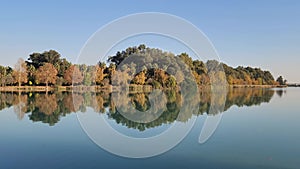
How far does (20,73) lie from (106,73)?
12326 mm

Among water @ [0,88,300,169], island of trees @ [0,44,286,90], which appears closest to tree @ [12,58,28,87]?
island of trees @ [0,44,286,90]

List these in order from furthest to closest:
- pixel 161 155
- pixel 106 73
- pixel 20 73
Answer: pixel 20 73 → pixel 106 73 → pixel 161 155

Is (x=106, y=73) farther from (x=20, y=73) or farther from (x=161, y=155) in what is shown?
(x=161, y=155)

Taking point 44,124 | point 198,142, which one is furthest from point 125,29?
point 44,124

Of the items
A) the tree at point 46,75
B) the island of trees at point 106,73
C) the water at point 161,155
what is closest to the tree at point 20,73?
the island of trees at point 106,73

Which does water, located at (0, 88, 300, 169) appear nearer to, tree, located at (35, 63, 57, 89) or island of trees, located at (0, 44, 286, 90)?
island of trees, located at (0, 44, 286, 90)

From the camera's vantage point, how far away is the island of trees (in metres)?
12.9

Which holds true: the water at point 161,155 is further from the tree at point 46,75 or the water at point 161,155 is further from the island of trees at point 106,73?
the tree at point 46,75

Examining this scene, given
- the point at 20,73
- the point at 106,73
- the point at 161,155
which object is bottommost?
the point at 161,155

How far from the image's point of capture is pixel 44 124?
841 centimetres

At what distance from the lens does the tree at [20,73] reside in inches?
1087

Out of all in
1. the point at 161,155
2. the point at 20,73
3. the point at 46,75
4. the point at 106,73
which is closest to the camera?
the point at 161,155

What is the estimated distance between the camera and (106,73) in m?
19.4

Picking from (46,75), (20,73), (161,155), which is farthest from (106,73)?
(161,155)
